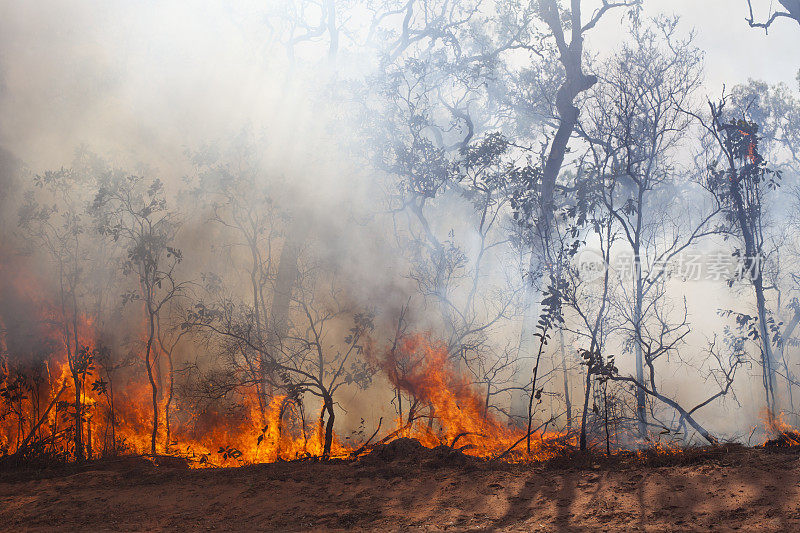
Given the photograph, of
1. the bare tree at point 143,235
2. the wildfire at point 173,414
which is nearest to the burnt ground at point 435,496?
the wildfire at point 173,414

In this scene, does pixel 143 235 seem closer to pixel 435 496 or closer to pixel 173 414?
pixel 173 414

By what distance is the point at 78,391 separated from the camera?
13.1 metres

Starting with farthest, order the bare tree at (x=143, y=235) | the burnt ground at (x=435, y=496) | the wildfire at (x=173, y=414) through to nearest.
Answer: the bare tree at (x=143, y=235) < the wildfire at (x=173, y=414) < the burnt ground at (x=435, y=496)

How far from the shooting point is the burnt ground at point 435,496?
243 inches

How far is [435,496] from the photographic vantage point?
734 centimetres

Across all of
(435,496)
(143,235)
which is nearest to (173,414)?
(143,235)

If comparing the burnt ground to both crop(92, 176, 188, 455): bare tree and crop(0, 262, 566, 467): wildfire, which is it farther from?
crop(92, 176, 188, 455): bare tree

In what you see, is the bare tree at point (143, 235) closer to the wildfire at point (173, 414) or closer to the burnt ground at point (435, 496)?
the wildfire at point (173, 414)

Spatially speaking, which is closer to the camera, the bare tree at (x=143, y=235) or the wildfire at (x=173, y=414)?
the wildfire at (x=173, y=414)

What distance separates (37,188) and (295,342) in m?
8.33

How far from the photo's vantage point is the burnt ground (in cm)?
617

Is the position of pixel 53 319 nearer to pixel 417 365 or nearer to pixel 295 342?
pixel 295 342

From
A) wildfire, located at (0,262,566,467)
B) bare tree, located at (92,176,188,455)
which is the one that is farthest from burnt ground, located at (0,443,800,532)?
bare tree, located at (92,176,188,455)

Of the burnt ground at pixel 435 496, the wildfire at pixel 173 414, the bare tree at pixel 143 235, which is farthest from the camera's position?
the bare tree at pixel 143 235
